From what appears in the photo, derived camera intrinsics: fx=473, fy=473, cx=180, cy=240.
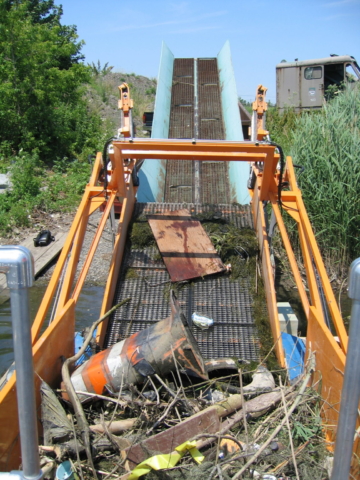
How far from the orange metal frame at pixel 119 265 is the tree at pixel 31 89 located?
750 centimetres

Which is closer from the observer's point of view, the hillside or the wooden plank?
the wooden plank

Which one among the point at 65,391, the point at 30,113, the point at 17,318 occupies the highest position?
the point at 30,113

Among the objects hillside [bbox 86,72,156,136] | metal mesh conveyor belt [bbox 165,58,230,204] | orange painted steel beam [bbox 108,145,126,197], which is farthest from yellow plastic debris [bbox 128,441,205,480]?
hillside [bbox 86,72,156,136]

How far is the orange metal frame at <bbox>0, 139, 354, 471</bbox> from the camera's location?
292cm

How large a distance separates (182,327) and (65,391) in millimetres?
848

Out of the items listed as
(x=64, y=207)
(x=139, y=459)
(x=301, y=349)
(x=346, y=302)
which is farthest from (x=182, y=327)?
(x=64, y=207)

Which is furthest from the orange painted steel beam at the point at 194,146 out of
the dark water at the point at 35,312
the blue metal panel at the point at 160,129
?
the blue metal panel at the point at 160,129

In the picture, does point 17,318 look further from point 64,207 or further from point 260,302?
point 64,207

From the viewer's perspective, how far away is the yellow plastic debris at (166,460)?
2123mm

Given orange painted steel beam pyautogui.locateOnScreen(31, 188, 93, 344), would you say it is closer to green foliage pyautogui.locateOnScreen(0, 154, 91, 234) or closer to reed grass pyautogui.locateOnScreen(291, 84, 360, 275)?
reed grass pyautogui.locateOnScreen(291, 84, 360, 275)

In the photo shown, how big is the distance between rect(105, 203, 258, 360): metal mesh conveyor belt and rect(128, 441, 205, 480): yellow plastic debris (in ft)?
6.04

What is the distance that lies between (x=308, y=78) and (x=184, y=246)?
35.1ft

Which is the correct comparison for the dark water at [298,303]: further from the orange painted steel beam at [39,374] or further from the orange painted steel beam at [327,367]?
the orange painted steel beam at [39,374]

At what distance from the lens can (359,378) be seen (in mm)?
1293
